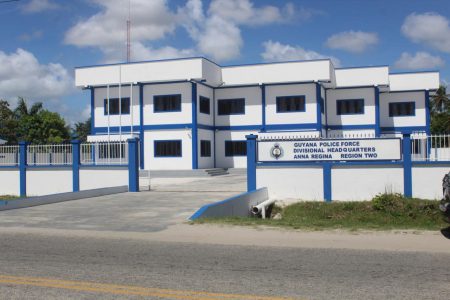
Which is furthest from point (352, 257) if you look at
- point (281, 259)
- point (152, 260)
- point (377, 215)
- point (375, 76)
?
point (375, 76)

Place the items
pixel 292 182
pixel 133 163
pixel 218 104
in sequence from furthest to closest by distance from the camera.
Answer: pixel 218 104 < pixel 133 163 < pixel 292 182

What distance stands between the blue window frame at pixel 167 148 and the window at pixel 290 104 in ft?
26.4

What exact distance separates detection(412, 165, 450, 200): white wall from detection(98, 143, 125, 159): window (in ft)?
37.9

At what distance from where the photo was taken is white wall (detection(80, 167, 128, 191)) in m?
21.4

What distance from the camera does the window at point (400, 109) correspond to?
43037 mm

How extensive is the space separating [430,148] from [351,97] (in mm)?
23620

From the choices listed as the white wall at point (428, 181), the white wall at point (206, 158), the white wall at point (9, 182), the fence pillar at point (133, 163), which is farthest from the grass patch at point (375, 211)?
the white wall at point (206, 158)

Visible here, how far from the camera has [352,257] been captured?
806 centimetres

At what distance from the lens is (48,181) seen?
22.6 metres

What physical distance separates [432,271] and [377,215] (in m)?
8.62

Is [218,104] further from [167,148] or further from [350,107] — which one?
[350,107]

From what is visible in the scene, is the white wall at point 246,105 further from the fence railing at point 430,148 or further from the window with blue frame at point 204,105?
the fence railing at point 430,148

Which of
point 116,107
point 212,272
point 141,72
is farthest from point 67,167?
point 212,272

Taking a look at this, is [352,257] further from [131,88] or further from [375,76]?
[375,76]
